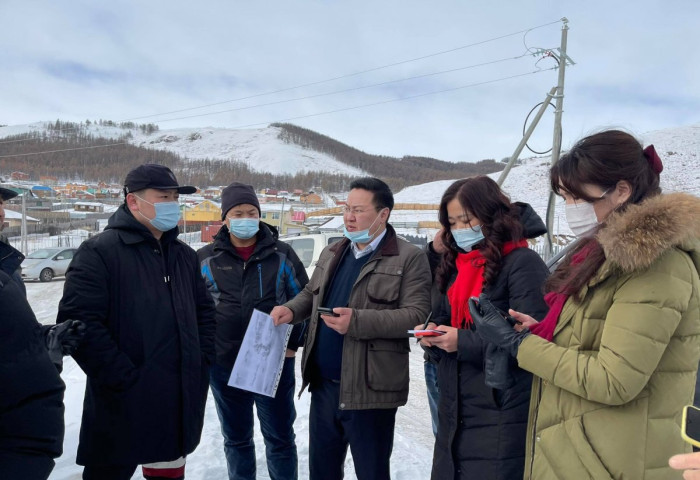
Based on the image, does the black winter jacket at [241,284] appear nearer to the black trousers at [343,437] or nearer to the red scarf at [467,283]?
the black trousers at [343,437]

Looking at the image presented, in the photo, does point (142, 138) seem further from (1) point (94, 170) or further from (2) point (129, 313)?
(2) point (129, 313)

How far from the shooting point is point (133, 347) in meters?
2.06

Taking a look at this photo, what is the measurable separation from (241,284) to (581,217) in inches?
82.4

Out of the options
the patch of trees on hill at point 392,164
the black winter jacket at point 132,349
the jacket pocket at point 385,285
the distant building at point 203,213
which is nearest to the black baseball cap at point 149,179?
the black winter jacket at point 132,349

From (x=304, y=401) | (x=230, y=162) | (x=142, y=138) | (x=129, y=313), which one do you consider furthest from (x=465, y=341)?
(x=142, y=138)

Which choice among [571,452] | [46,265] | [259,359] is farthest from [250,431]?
[46,265]

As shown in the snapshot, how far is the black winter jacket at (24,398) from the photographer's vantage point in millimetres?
1209

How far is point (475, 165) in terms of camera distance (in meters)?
128

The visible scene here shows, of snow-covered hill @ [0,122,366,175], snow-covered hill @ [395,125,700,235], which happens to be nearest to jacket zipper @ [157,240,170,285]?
snow-covered hill @ [395,125,700,235]

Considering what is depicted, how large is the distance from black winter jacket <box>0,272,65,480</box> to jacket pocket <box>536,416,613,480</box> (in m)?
1.55

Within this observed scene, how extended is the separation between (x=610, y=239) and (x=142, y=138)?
727 ft

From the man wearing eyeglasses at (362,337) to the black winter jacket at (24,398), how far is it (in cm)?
115

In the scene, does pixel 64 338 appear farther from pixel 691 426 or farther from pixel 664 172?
pixel 664 172

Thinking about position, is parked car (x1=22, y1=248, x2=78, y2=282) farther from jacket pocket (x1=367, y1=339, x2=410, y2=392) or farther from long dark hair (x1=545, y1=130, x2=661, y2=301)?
long dark hair (x1=545, y1=130, x2=661, y2=301)
